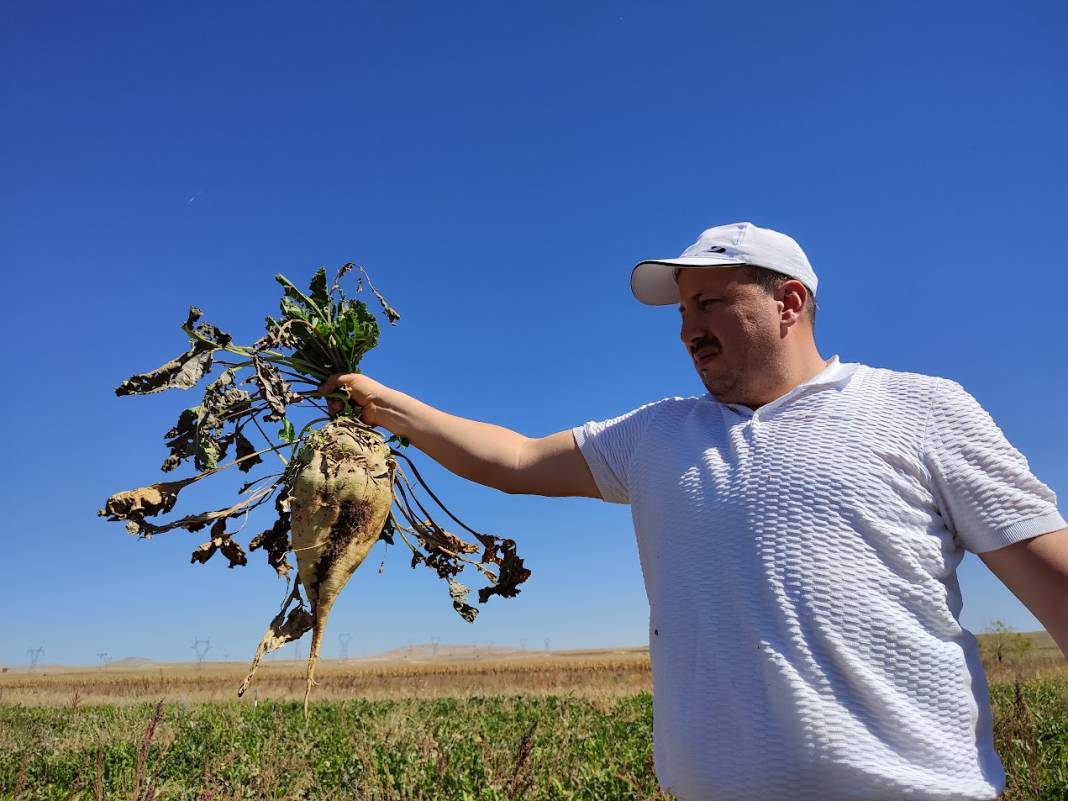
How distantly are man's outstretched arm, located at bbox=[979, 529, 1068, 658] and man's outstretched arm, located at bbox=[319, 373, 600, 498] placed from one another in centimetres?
130

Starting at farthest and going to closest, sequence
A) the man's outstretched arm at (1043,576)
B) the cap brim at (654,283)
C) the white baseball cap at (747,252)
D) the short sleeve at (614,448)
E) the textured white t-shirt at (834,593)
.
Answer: the cap brim at (654,283) < the short sleeve at (614,448) < the white baseball cap at (747,252) < the man's outstretched arm at (1043,576) < the textured white t-shirt at (834,593)

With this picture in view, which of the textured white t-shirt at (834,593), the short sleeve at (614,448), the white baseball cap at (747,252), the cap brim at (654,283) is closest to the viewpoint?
the textured white t-shirt at (834,593)

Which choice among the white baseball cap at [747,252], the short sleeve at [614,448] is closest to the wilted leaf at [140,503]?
the short sleeve at [614,448]

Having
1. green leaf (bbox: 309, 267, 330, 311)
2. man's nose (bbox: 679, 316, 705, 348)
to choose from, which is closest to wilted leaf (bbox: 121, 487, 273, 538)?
green leaf (bbox: 309, 267, 330, 311)

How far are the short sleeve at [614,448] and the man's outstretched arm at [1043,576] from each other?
112 cm

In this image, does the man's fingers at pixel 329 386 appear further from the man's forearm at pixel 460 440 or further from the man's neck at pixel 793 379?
the man's neck at pixel 793 379

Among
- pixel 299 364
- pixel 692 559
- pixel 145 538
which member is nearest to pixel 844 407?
pixel 692 559

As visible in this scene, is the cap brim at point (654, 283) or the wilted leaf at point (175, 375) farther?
the wilted leaf at point (175, 375)

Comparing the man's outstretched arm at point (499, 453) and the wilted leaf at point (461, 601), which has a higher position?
the man's outstretched arm at point (499, 453)

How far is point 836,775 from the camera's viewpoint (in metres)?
1.86

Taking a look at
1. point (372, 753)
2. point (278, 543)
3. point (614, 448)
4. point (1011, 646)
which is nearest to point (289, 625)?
point (278, 543)

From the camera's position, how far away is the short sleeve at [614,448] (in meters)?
2.73

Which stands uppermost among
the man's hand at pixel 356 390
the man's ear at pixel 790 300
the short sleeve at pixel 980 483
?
the man's hand at pixel 356 390

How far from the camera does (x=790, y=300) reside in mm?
2576
